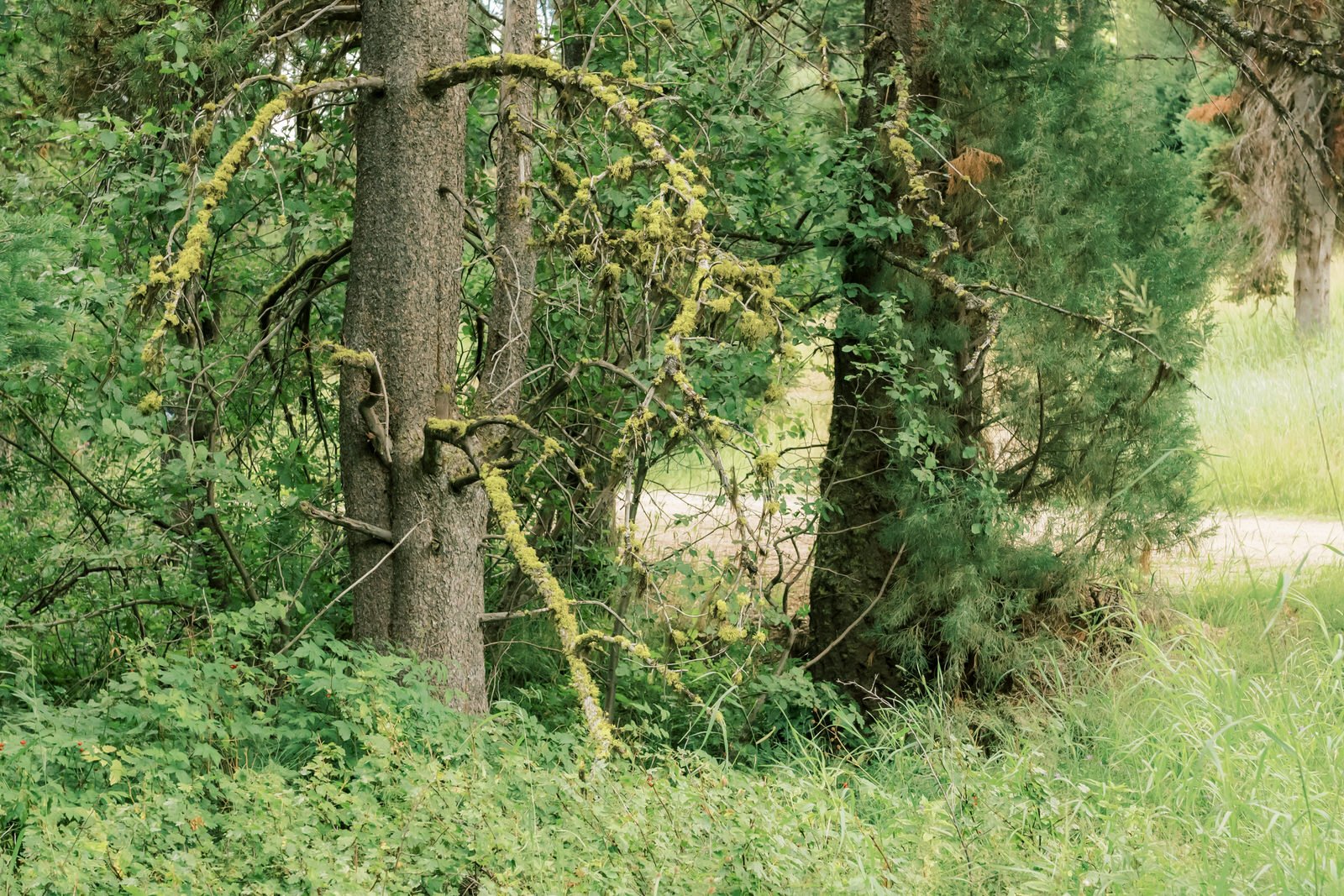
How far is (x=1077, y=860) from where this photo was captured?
11.2 feet

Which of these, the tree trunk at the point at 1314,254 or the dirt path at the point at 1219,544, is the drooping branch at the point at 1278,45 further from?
the tree trunk at the point at 1314,254

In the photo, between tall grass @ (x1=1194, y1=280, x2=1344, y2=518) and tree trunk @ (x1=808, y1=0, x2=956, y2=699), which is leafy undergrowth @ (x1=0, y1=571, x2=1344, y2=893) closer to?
tree trunk @ (x1=808, y1=0, x2=956, y2=699)

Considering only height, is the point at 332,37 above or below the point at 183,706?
above

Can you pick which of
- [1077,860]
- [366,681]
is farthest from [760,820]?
[366,681]

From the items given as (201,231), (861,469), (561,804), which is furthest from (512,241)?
(861,469)

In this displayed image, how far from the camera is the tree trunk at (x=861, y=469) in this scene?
264 inches

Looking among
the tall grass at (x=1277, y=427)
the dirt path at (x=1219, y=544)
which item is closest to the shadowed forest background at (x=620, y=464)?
the dirt path at (x=1219, y=544)

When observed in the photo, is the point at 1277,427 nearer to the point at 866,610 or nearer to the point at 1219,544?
the point at 1219,544

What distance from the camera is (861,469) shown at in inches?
277

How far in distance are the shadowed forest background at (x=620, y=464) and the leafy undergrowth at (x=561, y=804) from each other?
0.03 m

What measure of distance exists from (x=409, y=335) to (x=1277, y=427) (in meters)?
9.06

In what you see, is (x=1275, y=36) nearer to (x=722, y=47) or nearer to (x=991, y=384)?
(x=991, y=384)

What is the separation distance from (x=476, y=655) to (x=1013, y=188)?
3736 mm

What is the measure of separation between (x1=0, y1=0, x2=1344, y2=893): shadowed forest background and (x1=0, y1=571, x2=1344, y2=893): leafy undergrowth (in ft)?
0.08
